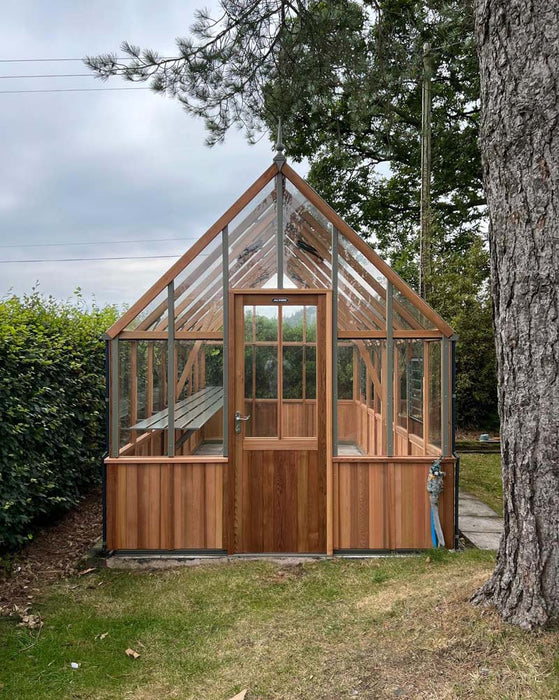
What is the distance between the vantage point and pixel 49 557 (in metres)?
5.07

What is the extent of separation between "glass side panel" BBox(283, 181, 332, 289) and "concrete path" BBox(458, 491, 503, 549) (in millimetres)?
3011

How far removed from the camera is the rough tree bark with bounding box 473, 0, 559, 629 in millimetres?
2707

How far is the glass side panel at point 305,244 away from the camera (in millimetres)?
5110

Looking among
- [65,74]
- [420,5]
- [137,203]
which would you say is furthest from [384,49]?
[137,203]

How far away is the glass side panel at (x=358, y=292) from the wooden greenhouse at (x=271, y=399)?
0.04 feet

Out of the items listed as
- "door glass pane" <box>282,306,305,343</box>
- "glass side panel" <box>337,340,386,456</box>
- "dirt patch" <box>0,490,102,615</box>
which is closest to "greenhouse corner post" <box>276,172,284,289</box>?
"door glass pane" <box>282,306,305,343</box>

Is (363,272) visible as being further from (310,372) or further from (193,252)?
(193,252)

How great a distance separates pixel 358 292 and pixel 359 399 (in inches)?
40.2

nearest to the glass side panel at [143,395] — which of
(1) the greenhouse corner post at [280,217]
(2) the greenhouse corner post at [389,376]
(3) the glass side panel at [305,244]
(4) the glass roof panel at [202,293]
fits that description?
(4) the glass roof panel at [202,293]

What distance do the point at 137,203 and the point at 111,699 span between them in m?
20.4

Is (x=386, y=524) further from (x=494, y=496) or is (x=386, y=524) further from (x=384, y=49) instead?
(x=384, y=49)

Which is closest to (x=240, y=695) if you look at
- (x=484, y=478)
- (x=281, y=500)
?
(x=281, y=500)

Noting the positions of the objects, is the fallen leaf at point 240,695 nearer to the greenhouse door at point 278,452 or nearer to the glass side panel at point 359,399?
the greenhouse door at point 278,452

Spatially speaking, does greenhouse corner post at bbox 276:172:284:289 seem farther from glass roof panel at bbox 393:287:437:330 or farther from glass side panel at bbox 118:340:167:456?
glass side panel at bbox 118:340:167:456
